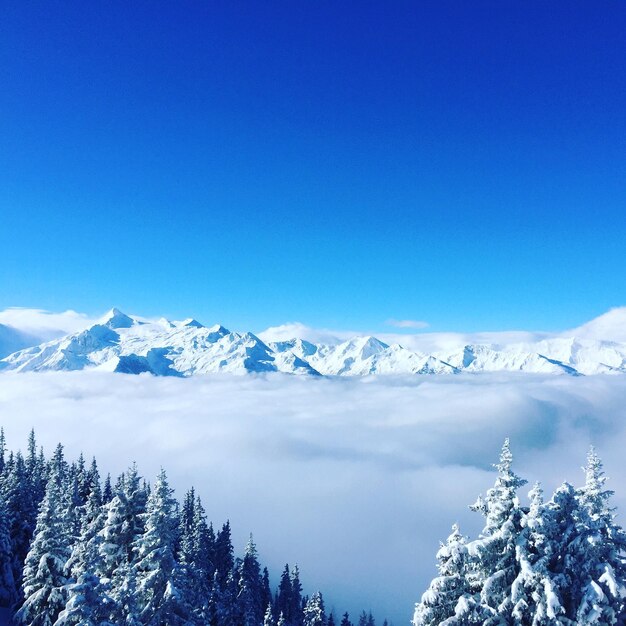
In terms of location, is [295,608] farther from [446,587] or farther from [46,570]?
[446,587]

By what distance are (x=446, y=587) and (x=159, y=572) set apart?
15046mm

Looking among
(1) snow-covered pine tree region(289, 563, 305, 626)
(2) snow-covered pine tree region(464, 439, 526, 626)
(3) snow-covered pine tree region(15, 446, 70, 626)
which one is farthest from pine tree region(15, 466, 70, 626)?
(1) snow-covered pine tree region(289, 563, 305, 626)

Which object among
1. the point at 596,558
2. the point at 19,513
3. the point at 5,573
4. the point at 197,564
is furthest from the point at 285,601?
the point at 596,558

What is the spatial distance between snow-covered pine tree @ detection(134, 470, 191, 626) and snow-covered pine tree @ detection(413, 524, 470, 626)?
13.4 m

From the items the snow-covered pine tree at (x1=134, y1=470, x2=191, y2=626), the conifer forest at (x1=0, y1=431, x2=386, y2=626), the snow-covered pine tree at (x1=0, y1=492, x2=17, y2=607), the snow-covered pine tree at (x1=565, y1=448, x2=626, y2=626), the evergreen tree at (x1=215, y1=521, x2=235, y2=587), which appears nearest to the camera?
the snow-covered pine tree at (x1=565, y1=448, x2=626, y2=626)

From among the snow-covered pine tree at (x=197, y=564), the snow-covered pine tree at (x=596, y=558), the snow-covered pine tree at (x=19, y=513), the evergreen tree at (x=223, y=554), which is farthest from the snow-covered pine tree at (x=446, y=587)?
the evergreen tree at (x=223, y=554)

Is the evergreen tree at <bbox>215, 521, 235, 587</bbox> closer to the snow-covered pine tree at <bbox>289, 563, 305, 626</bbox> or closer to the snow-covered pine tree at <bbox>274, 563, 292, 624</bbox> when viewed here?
the snow-covered pine tree at <bbox>274, 563, 292, 624</bbox>

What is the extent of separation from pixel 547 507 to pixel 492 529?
2118mm

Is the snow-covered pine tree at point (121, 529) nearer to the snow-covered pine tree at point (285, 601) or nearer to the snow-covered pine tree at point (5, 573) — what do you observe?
the snow-covered pine tree at point (5, 573)

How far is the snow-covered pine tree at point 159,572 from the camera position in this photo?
24.1m

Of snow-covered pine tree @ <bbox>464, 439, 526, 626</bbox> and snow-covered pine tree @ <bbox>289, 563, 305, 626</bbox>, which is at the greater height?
snow-covered pine tree @ <bbox>464, 439, 526, 626</bbox>

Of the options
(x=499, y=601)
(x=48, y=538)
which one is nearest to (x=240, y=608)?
(x=48, y=538)

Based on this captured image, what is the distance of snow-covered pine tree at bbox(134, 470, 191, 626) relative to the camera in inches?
947

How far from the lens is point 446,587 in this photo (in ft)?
56.0
